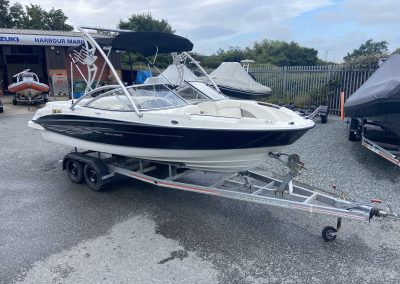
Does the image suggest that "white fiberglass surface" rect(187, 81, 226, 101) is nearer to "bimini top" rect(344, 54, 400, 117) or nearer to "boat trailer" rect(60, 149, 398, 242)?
"boat trailer" rect(60, 149, 398, 242)

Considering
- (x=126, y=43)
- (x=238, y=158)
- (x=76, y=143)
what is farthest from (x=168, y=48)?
(x=238, y=158)

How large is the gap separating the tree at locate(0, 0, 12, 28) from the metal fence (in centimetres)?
2987

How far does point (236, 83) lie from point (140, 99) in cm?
711

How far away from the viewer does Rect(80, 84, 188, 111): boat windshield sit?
4273mm

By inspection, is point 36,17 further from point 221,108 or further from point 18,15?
point 221,108

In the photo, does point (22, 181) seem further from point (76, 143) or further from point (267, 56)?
point (267, 56)

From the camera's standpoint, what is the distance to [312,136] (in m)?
8.00

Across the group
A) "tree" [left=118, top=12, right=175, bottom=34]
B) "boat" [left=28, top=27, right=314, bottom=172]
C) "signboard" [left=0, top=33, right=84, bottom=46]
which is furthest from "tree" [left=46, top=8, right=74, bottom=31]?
"boat" [left=28, top=27, right=314, bottom=172]

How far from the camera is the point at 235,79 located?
1118 centimetres

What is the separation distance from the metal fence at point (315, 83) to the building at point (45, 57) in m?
7.16

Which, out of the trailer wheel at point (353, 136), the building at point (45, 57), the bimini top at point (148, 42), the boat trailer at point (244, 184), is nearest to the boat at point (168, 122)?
the bimini top at point (148, 42)

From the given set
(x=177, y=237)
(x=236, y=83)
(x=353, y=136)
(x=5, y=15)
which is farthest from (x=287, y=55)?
(x=177, y=237)

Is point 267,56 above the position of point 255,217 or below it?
above

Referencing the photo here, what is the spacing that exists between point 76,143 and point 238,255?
3057mm
